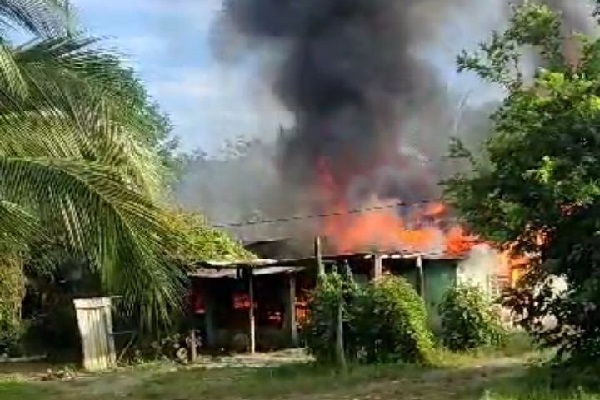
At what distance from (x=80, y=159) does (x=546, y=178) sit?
536 centimetres

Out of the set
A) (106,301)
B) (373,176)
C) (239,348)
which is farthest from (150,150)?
(373,176)

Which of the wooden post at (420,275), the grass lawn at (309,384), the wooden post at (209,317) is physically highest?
the wooden post at (420,275)

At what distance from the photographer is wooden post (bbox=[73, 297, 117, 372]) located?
1848 cm

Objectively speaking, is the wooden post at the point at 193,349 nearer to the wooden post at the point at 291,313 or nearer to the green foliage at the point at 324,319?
the wooden post at the point at 291,313

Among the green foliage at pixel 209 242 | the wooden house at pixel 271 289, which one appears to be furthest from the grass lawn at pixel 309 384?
the green foliage at pixel 209 242

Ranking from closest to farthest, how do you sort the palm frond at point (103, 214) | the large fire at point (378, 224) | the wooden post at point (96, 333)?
1. the palm frond at point (103, 214)
2. the wooden post at point (96, 333)
3. the large fire at point (378, 224)

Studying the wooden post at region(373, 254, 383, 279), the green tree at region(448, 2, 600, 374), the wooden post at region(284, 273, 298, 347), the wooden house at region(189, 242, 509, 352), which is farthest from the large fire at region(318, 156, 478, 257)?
the green tree at region(448, 2, 600, 374)

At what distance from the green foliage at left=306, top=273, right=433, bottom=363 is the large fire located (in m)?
8.88

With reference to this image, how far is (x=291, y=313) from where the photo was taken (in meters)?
21.1

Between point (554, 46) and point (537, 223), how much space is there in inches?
92.5

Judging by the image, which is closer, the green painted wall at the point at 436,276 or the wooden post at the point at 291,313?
the wooden post at the point at 291,313

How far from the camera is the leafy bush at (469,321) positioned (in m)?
17.1

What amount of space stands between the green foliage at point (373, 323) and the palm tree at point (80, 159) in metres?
7.42

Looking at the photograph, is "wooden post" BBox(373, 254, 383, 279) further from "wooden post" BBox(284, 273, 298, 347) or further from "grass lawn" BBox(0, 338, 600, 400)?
"grass lawn" BBox(0, 338, 600, 400)
